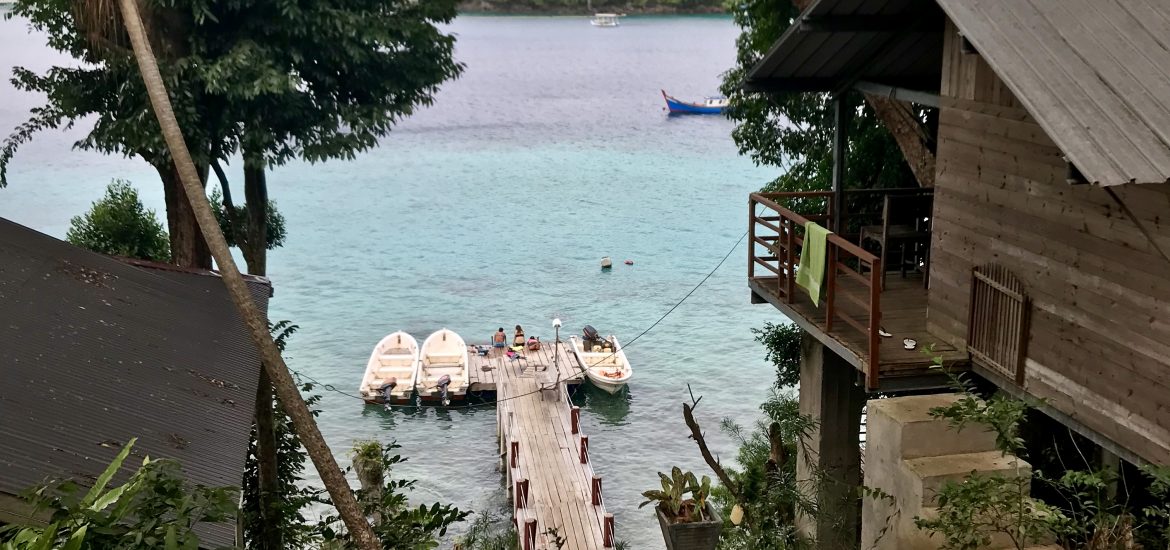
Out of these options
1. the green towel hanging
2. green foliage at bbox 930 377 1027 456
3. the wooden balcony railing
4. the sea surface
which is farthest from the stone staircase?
the sea surface

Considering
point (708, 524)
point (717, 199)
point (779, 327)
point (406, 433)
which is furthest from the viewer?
point (717, 199)

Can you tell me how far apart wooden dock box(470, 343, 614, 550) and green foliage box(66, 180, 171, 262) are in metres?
7.33

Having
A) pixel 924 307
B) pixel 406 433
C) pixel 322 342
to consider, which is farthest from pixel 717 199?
pixel 924 307

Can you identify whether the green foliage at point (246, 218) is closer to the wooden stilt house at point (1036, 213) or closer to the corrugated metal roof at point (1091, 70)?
the wooden stilt house at point (1036, 213)

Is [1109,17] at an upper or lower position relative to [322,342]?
upper

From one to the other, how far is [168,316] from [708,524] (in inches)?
190

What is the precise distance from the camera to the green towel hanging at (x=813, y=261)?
32.8 feet

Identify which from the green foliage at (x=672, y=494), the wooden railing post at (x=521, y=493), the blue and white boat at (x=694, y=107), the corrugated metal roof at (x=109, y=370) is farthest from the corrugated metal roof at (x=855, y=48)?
the blue and white boat at (x=694, y=107)

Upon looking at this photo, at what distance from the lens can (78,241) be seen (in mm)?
17781

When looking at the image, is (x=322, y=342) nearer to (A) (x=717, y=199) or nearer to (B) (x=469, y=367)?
(B) (x=469, y=367)

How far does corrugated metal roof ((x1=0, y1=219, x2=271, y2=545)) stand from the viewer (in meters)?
5.95

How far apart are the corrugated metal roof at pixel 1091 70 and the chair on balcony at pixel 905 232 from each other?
10.5ft

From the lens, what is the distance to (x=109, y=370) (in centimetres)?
707

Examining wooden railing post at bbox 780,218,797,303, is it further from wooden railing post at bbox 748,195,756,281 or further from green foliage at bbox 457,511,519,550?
green foliage at bbox 457,511,519,550
